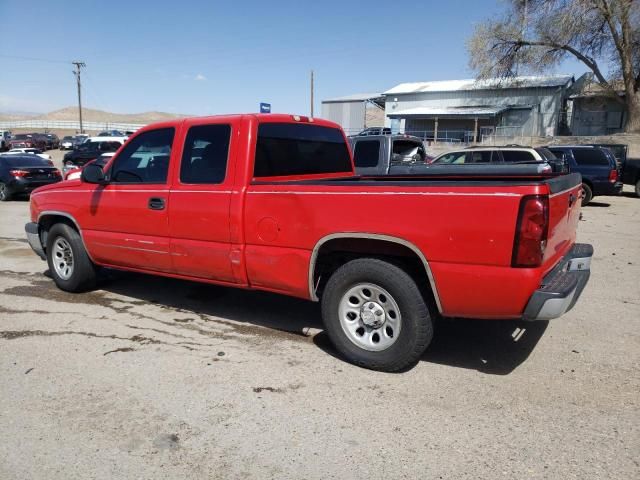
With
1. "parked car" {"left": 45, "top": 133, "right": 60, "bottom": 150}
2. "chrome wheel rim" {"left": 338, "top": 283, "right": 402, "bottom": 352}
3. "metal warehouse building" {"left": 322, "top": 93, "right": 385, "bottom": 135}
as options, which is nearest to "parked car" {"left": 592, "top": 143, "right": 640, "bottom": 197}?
"chrome wheel rim" {"left": 338, "top": 283, "right": 402, "bottom": 352}

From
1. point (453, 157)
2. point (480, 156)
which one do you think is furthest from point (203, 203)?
point (480, 156)

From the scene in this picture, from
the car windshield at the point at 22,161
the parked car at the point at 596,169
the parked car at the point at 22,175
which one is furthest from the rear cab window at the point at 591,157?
the car windshield at the point at 22,161

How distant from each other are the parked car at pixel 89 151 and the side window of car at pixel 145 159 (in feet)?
80.6

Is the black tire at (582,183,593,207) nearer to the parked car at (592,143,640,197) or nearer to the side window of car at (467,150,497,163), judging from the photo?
the parked car at (592,143,640,197)

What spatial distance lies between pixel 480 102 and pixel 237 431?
48.1 m

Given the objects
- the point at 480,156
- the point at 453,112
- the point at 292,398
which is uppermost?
the point at 453,112

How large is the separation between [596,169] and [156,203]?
530 inches

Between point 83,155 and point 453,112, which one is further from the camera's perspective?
point 453,112

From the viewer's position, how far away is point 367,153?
969 cm

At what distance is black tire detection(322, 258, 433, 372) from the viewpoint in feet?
11.6

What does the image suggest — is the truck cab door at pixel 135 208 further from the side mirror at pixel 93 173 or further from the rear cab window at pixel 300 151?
the rear cab window at pixel 300 151

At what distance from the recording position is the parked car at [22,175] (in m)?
15.1

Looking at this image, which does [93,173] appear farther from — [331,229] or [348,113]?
[348,113]

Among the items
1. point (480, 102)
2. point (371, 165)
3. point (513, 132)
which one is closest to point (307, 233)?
point (371, 165)
